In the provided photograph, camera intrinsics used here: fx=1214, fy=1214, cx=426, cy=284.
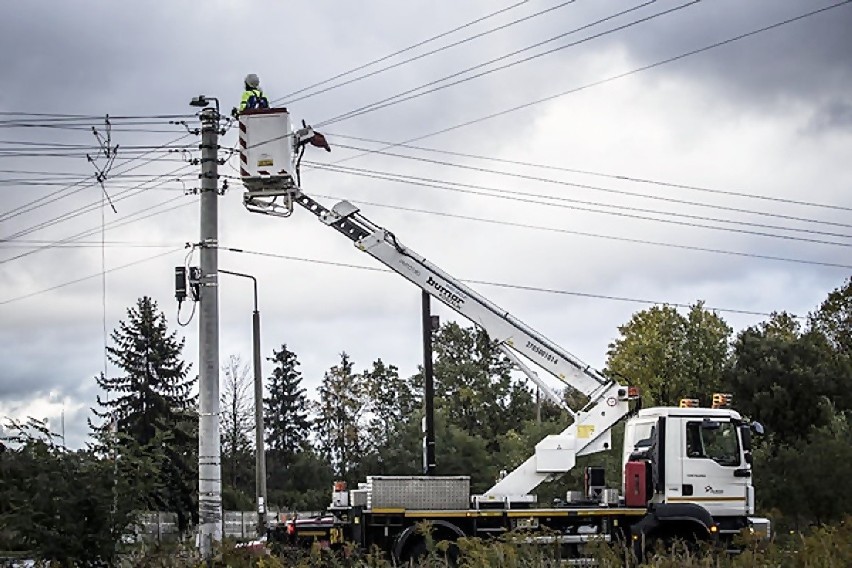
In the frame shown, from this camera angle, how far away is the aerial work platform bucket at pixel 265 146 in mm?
24469

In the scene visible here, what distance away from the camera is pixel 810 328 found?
2391 inches

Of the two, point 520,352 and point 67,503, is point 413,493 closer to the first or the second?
point 520,352

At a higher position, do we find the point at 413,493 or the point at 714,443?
the point at 714,443

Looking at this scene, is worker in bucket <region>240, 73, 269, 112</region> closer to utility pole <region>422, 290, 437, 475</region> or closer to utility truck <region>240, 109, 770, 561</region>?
utility truck <region>240, 109, 770, 561</region>

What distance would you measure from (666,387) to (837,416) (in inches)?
650

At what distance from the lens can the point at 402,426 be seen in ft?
193

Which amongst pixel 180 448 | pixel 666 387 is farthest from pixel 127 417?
Answer: pixel 666 387

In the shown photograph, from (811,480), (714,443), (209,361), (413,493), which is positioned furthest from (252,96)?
(811,480)

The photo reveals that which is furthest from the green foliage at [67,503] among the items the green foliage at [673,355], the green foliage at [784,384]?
the green foliage at [673,355]

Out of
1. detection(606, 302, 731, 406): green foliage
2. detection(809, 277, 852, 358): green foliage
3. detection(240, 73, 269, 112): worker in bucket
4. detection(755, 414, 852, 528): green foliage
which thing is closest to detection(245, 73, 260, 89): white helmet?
detection(240, 73, 269, 112): worker in bucket

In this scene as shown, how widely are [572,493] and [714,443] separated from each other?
3.00 m

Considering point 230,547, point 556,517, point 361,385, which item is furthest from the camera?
point 361,385

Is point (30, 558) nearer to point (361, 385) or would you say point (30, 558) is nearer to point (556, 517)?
point (556, 517)

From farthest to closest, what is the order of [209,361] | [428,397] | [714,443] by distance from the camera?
[428,397] < [714,443] < [209,361]
